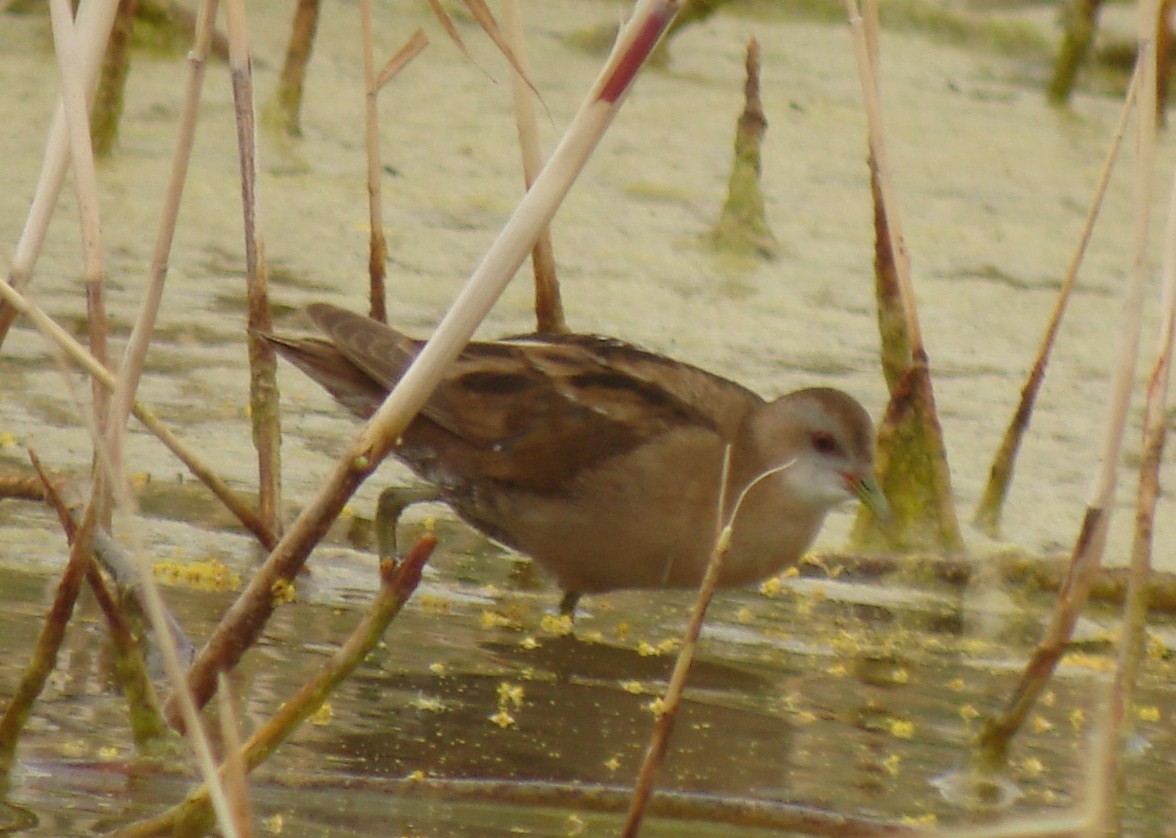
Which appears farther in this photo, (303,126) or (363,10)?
(303,126)

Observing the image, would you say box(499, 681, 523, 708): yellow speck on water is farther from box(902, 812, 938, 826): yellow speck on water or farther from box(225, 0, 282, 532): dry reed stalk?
A: box(902, 812, 938, 826): yellow speck on water

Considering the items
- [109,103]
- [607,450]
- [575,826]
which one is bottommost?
[575,826]

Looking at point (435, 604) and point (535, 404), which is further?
point (535, 404)

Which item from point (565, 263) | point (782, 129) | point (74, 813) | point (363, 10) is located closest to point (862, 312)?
point (565, 263)

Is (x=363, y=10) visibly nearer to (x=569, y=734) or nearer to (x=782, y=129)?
(x=569, y=734)

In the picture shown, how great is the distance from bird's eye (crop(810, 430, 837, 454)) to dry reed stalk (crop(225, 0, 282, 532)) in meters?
1.13

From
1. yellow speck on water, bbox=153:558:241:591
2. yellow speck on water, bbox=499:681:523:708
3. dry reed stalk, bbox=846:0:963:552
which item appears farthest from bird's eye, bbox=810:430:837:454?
yellow speck on water, bbox=153:558:241:591

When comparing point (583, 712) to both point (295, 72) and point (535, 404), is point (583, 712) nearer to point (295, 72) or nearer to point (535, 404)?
point (535, 404)

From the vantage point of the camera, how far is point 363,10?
3729 millimetres

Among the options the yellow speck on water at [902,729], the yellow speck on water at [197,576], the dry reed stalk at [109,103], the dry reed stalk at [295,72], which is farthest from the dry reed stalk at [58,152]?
the dry reed stalk at [295,72]

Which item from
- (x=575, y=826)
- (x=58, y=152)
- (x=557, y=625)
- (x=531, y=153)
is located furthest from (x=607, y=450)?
(x=58, y=152)

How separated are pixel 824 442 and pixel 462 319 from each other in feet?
7.47

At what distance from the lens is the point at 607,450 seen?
13.8 ft

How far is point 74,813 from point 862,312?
3960 mm
